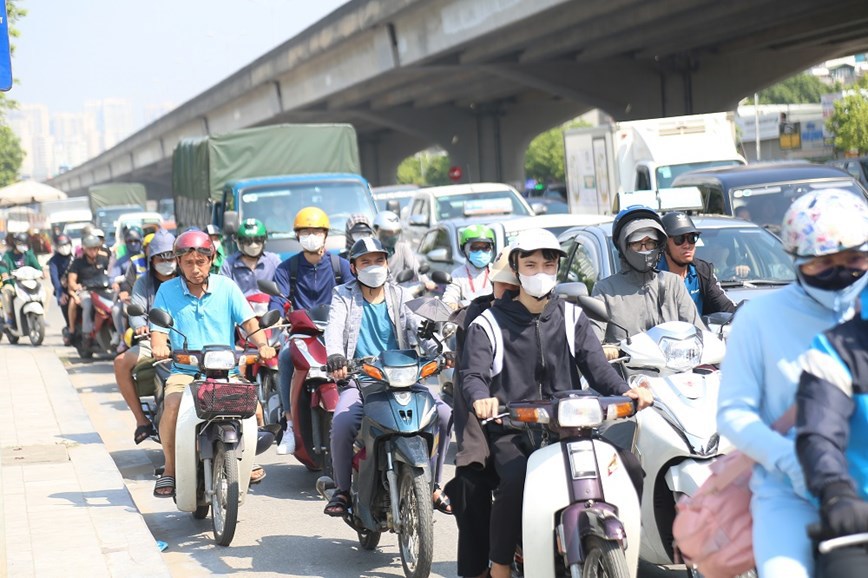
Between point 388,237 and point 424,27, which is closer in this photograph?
point 388,237

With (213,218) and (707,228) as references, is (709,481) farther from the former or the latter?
(213,218)

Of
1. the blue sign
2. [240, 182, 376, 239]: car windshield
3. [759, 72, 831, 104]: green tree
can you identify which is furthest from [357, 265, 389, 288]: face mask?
[759, 72, 831, 104]: green tree

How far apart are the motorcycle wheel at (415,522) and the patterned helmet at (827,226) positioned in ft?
10.2

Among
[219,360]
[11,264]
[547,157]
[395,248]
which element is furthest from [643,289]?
[547,157]

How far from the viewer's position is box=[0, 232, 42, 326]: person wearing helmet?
22234mm

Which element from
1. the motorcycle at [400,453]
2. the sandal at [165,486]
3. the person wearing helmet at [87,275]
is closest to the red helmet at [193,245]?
the sandal at [165,486]

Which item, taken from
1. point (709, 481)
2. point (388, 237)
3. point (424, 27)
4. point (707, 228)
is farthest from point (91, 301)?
point (424, 27)

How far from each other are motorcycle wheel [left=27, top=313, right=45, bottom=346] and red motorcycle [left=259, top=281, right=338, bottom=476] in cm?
1404

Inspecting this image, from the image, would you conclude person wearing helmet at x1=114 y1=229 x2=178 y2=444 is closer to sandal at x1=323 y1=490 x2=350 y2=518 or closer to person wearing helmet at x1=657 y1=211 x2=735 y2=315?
sandal at x1=323 y1=490 x2=350 y2=518

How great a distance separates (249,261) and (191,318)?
4.05m

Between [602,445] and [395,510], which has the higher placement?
[602,445]

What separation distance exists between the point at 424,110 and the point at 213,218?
4232cm

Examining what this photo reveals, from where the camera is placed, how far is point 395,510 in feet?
22.2

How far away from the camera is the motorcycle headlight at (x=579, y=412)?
200 inches
